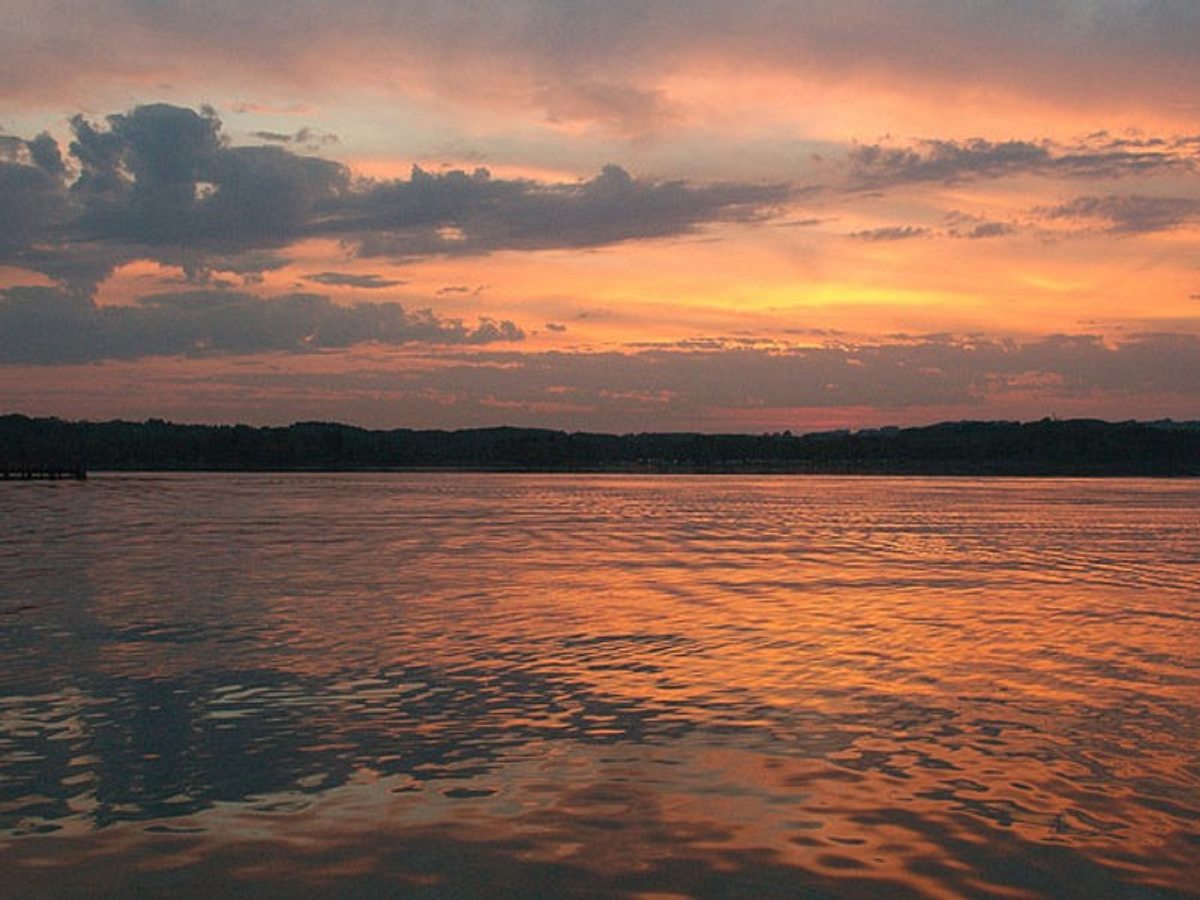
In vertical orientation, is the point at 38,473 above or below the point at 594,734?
above

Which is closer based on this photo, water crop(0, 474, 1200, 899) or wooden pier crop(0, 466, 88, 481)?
water crop(0, 474, 1200, 899)

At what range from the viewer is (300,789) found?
12.7 m

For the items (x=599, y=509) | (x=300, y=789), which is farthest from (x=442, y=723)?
(x=599, y=509)

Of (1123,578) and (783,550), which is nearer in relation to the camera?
(1123,578)

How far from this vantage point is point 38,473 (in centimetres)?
14438

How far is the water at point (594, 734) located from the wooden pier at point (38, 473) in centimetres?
11391

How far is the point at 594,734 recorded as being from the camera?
1529 cm

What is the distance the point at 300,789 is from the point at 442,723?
3.35m

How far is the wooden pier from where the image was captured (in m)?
139

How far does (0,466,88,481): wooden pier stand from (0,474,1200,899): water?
4485 inches

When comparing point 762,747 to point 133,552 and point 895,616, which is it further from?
point 133,552

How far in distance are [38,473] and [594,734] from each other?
146 m

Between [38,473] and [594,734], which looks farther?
[38,473]

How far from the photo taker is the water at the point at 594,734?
10531 mm
